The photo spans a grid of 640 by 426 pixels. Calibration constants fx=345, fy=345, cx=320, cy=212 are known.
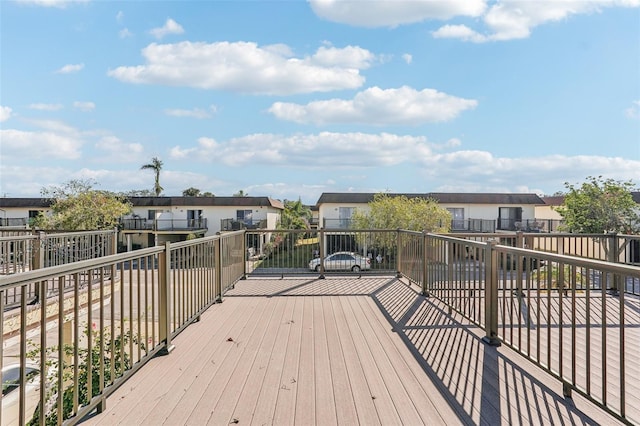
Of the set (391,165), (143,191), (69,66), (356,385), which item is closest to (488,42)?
(356,385)

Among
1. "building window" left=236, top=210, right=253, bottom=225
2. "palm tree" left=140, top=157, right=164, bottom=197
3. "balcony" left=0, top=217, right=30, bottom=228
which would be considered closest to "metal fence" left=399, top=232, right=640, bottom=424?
"building window" left=236, top=210, right=253, bottom=225

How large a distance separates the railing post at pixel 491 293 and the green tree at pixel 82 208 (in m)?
17.6

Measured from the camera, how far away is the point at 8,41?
767 centimetres

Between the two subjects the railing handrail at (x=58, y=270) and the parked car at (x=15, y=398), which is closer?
the railing handrail at (x=58, y=270)

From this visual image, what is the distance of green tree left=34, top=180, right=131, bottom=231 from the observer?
1638 centimetres

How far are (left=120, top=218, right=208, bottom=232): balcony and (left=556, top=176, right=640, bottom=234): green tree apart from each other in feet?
73.2

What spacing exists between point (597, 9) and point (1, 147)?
22.1 meters

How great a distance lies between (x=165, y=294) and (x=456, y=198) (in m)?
24.8

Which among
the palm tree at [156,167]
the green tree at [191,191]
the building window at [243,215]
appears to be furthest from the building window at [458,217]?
the green tree at [191,191]

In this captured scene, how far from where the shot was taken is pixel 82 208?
16.5 m

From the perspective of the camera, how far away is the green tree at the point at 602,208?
13188 millimetres

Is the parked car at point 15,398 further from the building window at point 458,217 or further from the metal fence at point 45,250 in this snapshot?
the building window at point 458,217

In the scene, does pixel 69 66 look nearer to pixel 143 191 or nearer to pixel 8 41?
pixel 8 41

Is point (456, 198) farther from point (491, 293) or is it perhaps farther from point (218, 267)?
point (491, 293)
